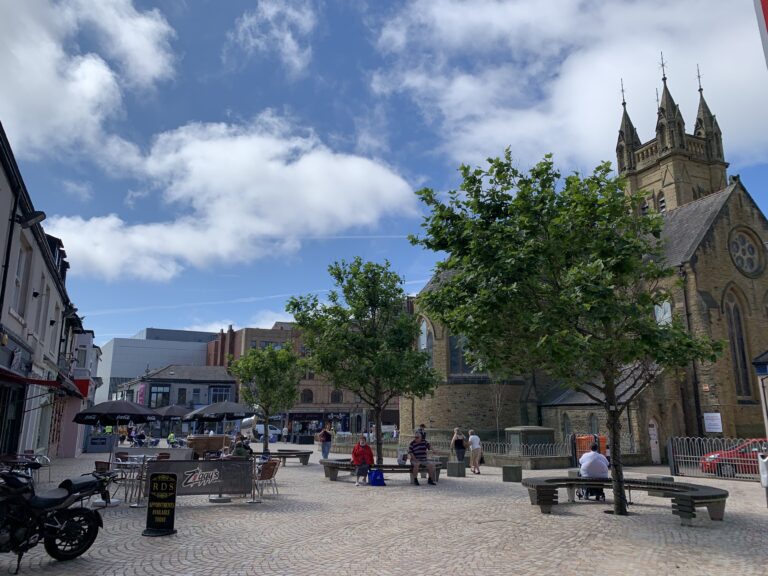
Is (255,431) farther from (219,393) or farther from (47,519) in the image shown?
(47,519)

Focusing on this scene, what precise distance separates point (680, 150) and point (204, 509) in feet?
183

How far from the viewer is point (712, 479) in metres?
19.5

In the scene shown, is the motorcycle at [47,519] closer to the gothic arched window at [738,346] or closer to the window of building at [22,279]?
the window of building at [22,279]

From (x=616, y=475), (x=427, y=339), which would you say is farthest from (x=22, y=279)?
(x=427, y=339)

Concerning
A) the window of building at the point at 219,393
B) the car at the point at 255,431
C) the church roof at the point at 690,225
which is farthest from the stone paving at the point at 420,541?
the window of building at the point at 219,393

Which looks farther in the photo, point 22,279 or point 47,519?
point 22,279

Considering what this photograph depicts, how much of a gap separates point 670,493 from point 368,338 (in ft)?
38.1

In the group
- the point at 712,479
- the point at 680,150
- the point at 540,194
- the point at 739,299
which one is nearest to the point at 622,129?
the point at 680,150

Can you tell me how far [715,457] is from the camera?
1992 centimetres

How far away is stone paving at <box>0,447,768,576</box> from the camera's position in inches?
300

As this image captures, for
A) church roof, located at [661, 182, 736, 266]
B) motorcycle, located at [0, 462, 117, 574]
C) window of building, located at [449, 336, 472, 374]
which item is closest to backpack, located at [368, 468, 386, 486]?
motorcycle, located at [0, 462, 117, 574]

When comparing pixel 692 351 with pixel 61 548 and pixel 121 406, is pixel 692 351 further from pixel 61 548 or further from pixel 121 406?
pixel 121 406

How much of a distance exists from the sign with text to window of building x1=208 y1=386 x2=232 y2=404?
210 ft

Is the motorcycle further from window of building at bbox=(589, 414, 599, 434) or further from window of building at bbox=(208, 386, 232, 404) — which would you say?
window of building at bbox=(208, 386, 232, 404)
